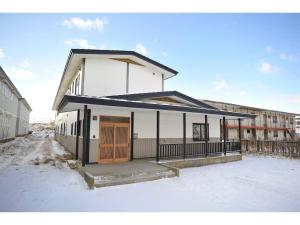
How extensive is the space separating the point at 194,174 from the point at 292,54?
9.75m

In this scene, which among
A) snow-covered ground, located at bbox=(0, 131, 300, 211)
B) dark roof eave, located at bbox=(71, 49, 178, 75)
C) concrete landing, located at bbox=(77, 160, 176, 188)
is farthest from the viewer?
dark roof eave, located at bbox=(71, 49, 178, 75)

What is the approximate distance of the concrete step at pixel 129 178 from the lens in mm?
6934

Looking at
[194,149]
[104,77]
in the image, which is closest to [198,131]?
[194,149]

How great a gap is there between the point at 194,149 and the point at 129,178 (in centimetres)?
657

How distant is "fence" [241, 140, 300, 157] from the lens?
14227mm

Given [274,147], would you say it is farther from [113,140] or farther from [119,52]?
[119,52]

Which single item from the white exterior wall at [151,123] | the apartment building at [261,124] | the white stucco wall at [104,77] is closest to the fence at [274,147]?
the white exterior wall at [151,123]

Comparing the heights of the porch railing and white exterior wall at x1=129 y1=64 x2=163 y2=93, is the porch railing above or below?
below

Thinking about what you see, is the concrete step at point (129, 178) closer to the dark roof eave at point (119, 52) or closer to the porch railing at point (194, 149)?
the porch railing at point (194, 149)

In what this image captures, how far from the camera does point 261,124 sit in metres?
36.4

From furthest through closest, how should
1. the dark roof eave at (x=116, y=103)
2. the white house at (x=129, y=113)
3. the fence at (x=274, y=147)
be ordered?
the fence at (x=274, y=147) < the white house at (x=129, y=113) < the dark roof eave at (x=116, y=103)

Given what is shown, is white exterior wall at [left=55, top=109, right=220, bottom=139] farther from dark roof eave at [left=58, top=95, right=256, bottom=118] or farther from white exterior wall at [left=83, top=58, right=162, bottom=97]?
white exterior wall at [left=83, top=58, right=162, bottom=97]

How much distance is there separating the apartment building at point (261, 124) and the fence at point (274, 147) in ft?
40.2

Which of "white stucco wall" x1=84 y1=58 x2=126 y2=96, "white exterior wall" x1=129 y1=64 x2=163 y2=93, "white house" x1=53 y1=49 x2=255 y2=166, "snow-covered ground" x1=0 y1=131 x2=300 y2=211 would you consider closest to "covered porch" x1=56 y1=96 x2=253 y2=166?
"white house" x1=53 y1=49 x2=255 y2=166
